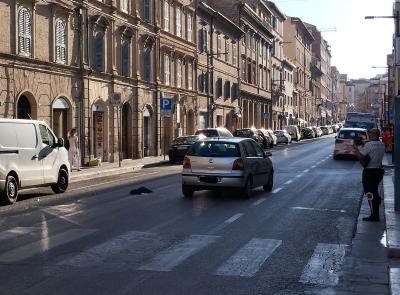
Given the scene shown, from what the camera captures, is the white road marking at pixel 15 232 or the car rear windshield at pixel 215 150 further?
the car rear windshield at pixel 215 150

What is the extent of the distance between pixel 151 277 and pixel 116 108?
2686cm

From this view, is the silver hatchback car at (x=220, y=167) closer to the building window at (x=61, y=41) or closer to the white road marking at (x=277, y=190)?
the white road marking at (x=277, y=190)

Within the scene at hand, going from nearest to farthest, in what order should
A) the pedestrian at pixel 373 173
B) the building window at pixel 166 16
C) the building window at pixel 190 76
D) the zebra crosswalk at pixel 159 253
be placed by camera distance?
the zebra crosswalk at pixel 159 253, the pedestrian at pixel 373 173, the building window at pixel 166 16, the building window at pixel 190 76

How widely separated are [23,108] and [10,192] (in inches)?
435

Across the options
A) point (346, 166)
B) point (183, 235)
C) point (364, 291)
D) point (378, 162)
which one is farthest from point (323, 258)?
point (346, 166)

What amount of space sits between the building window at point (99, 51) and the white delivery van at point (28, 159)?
13928 millimetres

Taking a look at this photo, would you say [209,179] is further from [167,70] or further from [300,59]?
[300,59]

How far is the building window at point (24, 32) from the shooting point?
25.0 metres

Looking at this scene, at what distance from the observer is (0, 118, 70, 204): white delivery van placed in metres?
15.2

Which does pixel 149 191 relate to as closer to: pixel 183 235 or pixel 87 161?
A: pixel 183 235

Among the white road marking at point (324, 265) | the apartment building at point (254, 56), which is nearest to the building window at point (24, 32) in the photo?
the white road marking at point (324, 265)

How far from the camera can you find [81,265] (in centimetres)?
828

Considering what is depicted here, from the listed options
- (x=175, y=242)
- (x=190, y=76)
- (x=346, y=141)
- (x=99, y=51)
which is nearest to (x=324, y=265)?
(x=175, y=242)

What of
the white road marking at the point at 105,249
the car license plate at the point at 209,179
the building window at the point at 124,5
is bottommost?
the white road marking at the point at 105,249
